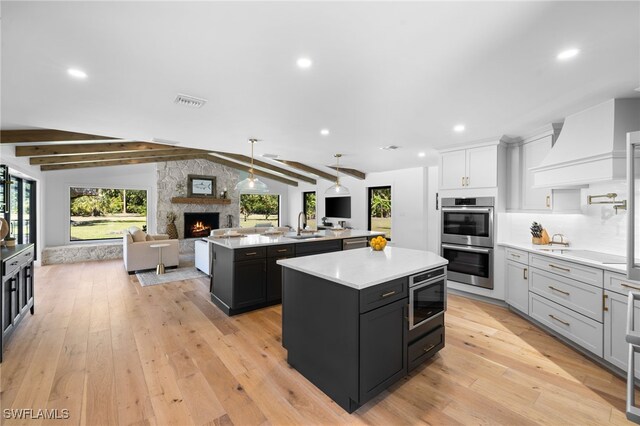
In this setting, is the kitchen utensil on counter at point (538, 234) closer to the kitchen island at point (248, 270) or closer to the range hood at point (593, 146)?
Answer: the range hood at point (593, 146)

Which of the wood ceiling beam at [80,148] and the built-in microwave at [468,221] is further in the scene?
the wood ceiling beam at [80,148]

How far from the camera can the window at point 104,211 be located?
7.21 m

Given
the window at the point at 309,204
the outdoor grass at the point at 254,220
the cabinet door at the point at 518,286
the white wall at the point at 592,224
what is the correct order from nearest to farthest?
the white wall at the point at 592,224, the cabinet door at the point at 518,286, the window at the point at 309,204, the outdoor grass at the point at 254,220

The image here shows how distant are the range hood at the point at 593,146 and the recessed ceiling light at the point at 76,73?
438 cm

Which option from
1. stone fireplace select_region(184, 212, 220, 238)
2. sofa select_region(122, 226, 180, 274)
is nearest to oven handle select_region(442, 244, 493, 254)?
sofa select_region(122, 226, 180, 274)

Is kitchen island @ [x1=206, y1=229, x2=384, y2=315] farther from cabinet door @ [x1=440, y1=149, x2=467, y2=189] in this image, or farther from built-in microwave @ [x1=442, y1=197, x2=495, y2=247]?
cabinet door @ [x1=440, y1=149, x2=467, y2=189]

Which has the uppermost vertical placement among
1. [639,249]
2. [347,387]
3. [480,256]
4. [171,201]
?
[171,201]

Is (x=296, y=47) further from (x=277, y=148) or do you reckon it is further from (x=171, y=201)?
(x=171, y=201)

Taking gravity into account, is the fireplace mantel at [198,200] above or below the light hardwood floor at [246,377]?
above

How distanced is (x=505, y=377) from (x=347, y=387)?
1.39 metres

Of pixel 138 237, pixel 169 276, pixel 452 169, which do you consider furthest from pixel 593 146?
pixel 138 237

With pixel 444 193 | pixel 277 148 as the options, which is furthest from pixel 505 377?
pixel 277 148

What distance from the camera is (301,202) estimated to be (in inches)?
395

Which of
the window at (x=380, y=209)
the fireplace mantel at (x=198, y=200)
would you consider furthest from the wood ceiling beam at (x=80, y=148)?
the window at (x=380, y=209)
